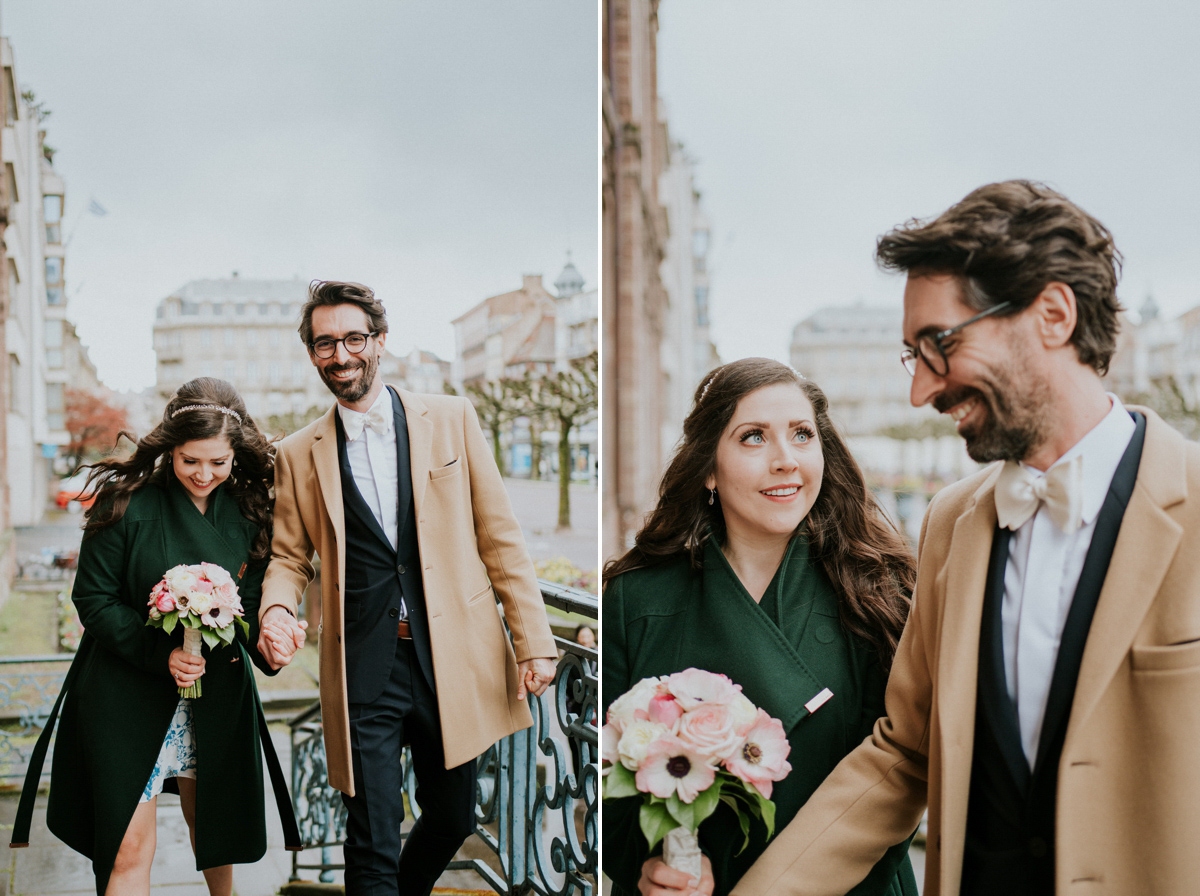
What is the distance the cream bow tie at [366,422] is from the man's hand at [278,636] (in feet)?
1.53

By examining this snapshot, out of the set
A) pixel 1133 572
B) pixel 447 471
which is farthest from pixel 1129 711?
pixel 447 471

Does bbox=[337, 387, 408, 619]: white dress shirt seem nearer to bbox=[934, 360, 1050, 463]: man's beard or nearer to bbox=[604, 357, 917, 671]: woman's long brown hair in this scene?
bbox=[604, 357, 917, 671]: woman's long brown hair

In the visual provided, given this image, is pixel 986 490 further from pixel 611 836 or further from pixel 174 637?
pixel 174 637

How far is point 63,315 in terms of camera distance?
289 centimetres

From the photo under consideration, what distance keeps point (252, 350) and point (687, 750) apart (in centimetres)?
215

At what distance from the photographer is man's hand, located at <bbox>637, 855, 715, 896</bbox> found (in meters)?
1.65

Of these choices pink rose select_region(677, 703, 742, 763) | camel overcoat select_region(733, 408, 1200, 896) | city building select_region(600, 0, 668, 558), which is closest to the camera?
camel overcoat select_region(733, 408, 1200, 896)

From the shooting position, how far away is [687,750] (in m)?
1.53

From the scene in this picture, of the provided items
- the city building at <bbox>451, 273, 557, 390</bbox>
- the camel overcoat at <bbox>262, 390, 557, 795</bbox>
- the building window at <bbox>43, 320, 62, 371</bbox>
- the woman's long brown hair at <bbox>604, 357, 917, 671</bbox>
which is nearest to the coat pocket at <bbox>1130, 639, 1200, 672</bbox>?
the woman's long brown hair at <bbox>604, 357, 917, 671</bbox>

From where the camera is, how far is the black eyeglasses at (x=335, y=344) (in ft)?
7.48

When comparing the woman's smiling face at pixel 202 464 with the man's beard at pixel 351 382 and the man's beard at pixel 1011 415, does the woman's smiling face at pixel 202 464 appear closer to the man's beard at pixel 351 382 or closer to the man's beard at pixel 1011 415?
the man's beard at pixel 351 382

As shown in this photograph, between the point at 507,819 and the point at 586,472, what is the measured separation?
141 cm

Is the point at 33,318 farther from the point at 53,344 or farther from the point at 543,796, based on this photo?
the point at 543,796

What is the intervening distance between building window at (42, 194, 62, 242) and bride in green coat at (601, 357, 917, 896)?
2.15 m
